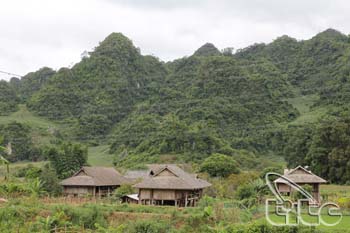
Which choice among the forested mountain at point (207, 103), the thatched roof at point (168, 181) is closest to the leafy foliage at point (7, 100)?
the forested mountain at point (207, 103)

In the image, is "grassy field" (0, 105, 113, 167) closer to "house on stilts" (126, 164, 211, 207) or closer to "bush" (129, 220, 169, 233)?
"house on stilts" (126, 164, 211, 207)

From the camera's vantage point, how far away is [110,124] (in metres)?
68.0

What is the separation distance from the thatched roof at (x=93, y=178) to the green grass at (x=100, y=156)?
48.9 ft

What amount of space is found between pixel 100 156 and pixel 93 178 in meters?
21.4

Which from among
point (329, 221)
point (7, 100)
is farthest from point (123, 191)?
point (7, 100)

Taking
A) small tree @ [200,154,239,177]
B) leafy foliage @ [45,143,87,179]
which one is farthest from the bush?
leafy foliage @ [45,143,87,179]

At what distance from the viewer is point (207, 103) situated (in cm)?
6234

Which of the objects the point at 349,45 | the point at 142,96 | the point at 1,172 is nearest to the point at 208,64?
the point at 142,96

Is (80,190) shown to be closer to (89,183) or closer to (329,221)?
(89,183)

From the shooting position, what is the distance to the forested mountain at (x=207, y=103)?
4922cm

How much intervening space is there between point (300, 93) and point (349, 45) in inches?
515

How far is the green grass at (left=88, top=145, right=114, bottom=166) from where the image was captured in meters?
54.2

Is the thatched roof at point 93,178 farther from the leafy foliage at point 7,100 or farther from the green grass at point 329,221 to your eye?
the leafy foliage at point 7,100

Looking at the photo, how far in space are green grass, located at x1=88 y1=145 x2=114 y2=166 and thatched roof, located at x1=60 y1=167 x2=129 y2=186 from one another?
14904mm
